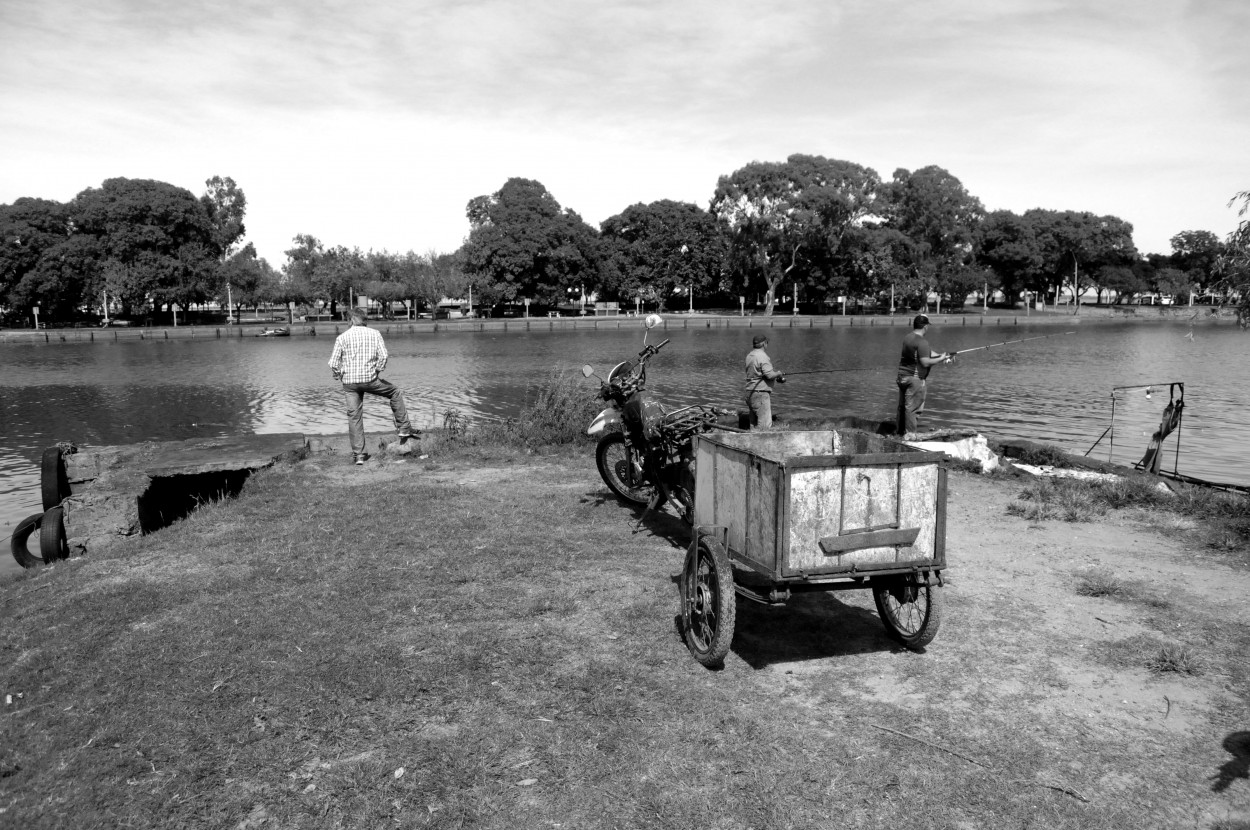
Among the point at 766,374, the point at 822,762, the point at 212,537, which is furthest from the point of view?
the point at 766,374

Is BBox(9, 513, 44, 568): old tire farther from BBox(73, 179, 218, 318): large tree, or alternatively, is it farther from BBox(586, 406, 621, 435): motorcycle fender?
BBox(73, 179, 218, 318): large tree

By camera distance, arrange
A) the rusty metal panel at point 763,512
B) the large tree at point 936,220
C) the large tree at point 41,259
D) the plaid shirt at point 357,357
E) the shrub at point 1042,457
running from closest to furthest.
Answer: the rusty metal panel at point 763,512 → the plaid shirt at point 357,357 → the shrub at point 1042,457 → the large tree at point 41,259 → the large tree at point 936,220

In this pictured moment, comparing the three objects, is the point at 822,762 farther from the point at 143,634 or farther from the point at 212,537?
the point at 212,537

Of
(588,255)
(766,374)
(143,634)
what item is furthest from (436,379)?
(588,255)

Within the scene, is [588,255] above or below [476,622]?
above

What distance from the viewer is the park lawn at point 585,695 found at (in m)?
3.70

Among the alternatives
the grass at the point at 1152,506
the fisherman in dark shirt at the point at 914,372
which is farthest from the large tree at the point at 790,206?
the grass at the point at 1152,506

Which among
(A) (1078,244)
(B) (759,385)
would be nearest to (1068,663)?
(B) (759,385)

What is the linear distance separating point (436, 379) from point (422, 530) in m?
28.9

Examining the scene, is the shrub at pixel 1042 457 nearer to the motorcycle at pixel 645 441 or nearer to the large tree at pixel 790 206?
the motorcycle at pixel 645 441

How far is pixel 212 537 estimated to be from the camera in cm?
770

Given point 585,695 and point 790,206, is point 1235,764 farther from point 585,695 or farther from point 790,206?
point 790,206

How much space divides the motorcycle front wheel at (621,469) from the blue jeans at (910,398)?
5.56 metres

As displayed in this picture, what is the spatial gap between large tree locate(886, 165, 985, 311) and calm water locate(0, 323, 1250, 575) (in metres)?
33.7
